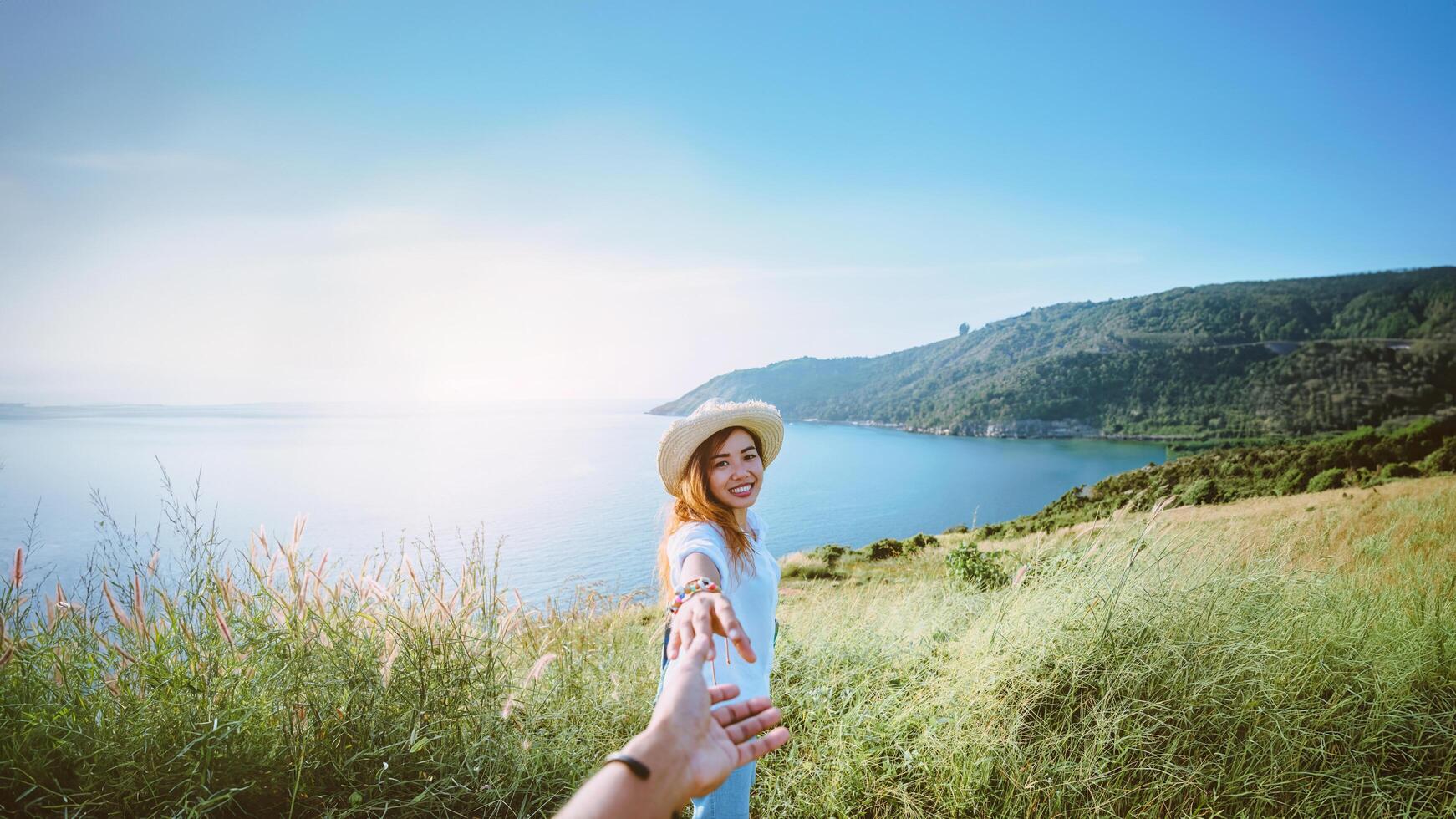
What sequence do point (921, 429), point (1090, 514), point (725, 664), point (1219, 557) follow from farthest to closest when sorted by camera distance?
point (921, 429), point (1090, 514), point (1219, 557), point (725, 664)

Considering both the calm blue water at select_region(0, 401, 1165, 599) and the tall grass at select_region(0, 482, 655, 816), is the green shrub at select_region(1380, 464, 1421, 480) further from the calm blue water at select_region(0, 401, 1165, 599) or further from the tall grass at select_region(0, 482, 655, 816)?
the tall grass at select_region(0, 482, 655, 816)

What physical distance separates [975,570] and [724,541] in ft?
18.6

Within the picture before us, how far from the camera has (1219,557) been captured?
13.6 ft

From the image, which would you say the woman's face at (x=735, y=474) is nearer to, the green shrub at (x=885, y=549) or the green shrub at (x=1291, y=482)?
the green shrub at (x=885, y=549)

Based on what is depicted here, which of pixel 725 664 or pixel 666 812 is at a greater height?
pixel 666 812

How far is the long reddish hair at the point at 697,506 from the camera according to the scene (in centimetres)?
223

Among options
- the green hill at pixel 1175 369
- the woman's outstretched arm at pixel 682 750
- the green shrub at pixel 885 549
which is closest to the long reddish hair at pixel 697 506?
the woman's outstretched arm at pixel 682 750

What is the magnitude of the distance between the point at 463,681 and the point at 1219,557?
4439 mm

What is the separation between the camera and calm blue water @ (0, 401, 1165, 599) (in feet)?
79.8

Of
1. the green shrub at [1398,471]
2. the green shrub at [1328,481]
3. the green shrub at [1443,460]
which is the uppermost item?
the green shrub at [1443,460]

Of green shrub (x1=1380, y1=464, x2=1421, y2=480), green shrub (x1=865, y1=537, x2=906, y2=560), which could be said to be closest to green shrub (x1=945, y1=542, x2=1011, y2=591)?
green shrub (x1=1380, y1=464, x2=1421, y2=480)

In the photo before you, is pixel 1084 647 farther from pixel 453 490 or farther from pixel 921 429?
pixel 921 429

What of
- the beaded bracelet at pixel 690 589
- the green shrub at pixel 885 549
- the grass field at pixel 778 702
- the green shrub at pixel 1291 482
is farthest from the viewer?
the green shrub at pixel 885 549

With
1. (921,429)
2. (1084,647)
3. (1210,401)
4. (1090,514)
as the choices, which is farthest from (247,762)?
(921,429)
